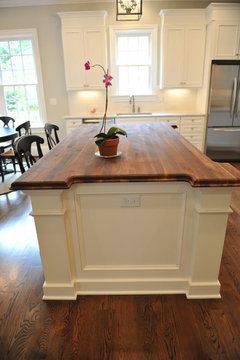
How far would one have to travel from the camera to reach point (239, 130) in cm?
453

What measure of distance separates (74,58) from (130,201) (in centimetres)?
398

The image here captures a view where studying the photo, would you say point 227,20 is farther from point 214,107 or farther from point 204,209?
point 204,209

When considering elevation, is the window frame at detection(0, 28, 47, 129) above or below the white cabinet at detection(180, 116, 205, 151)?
above

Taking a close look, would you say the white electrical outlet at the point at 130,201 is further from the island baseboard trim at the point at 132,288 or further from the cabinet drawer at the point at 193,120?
the cabinet drawer at the point at 193,120

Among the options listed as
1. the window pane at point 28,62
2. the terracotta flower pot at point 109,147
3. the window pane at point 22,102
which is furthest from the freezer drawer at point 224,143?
the window pane at point 28,62

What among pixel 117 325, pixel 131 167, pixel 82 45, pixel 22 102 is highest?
pixel 82 45

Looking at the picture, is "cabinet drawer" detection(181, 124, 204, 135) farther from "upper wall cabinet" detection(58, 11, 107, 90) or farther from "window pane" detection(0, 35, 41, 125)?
"window pane" detection(0, 35, 41, 125)

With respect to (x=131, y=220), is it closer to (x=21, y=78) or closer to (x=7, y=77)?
(x=21, y=78)

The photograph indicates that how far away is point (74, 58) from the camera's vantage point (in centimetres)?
457

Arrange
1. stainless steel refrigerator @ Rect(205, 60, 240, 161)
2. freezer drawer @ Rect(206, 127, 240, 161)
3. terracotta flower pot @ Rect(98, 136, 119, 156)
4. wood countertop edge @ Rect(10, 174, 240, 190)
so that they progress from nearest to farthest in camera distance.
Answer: wood countertop edge @ Rect(10, 174, 240, 190), terracotta flower pot @ Rect(98, 136, 119, 156), stainless steel refrigerator @ Rect(205, 60, 240, 161), freezer drawer @ Rect(206, 127, 240, 161)

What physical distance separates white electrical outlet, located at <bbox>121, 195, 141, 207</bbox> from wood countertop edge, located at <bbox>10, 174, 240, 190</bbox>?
0.16 metres

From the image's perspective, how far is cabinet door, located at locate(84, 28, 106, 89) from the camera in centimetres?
444

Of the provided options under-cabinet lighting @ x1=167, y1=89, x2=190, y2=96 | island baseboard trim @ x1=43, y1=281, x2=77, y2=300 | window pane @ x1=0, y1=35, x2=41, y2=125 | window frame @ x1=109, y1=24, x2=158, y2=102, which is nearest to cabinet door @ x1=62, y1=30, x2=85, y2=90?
window frame @ x1=109, y1=24, x2=158, y2=102

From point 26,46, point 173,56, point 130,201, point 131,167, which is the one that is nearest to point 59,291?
point 130,201
